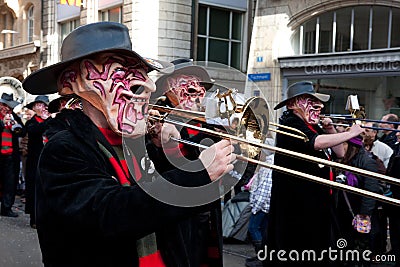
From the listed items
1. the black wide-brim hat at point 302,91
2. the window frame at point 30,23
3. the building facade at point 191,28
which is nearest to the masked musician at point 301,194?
the black wide-brim hat at point 302,91

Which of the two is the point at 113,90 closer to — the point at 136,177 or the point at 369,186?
the point at 136,177

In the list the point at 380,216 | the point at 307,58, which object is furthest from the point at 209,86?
the point at 307,58

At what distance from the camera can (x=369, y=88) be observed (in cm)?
1091

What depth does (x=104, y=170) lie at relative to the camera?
6.61ft

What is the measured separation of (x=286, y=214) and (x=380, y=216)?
2108 mm

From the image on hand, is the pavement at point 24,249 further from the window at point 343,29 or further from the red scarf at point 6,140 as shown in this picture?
the window at point 343,29

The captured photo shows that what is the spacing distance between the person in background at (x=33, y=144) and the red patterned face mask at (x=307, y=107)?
412cm

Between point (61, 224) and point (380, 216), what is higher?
point (61, 224)

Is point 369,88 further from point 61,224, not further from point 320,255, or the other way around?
point 61,224

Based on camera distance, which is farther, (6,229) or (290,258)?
(6,229)

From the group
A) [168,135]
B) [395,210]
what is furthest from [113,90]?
[395,210]

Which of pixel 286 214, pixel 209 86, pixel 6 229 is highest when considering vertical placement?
pixel 209 86

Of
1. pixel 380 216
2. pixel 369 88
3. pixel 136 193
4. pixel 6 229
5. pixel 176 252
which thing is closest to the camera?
pixel 136 193

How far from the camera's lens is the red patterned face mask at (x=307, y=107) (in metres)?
4.96
